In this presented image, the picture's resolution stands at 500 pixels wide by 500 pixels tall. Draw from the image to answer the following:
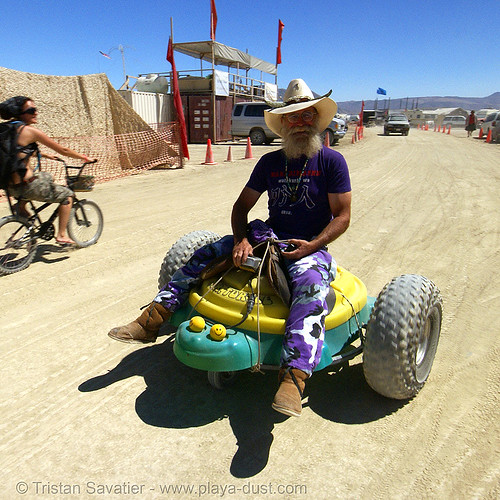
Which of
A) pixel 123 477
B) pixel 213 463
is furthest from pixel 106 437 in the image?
pixel 213 463

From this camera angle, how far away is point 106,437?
8.29ft

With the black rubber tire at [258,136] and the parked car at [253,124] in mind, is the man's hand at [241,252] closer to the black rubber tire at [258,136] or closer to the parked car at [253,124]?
the parked car at [253,124]

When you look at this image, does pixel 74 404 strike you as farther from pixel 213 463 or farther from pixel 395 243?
pixel 395 243

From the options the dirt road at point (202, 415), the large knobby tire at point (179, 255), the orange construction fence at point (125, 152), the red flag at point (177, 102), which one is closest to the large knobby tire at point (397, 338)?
the dirt road at point (202, 415)

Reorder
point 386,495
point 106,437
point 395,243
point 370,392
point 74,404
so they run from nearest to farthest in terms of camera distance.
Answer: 1. point 386,495
2. point 106,437
3. point 74,404
4. point 370,392
5. point 395,243

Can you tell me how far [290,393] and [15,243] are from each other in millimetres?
4070

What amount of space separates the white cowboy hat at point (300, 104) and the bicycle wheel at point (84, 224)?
10.8ft

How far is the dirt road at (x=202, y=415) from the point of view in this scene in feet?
7.36

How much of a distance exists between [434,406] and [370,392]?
0.40 meters

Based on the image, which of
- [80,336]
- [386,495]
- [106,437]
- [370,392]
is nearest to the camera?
[386,495]

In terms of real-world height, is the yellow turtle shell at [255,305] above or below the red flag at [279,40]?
below

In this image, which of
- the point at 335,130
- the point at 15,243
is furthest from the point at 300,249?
the point at 335,130

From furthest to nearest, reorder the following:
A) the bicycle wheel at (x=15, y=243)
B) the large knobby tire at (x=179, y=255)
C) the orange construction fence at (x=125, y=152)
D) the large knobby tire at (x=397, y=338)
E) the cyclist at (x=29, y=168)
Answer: the orange construction fence at (x=125, y=152), the bicycle wheel at (x=15, y=243), the cyclist at (x=29, y=168), the large knobby tire at (x=179, y=255), the large knobby tire at (x=397, y=338)

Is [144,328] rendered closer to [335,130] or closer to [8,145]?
[8,145]
